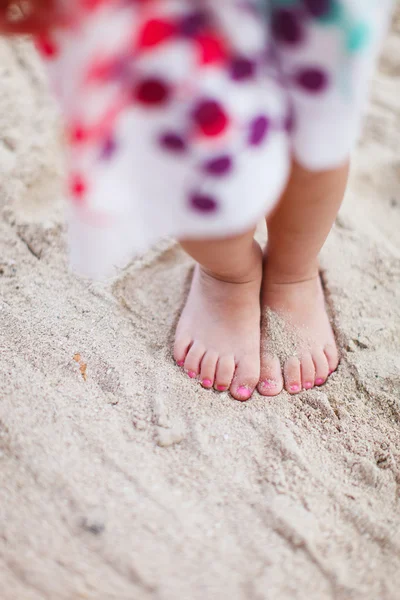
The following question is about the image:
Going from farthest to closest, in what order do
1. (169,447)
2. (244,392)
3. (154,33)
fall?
(244,392) < (169,447) < (154,33)

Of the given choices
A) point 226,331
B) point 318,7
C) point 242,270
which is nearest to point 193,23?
point 318,7

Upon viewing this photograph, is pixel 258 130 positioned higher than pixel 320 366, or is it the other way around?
pixel 258 130

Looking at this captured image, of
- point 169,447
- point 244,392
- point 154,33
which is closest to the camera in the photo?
point 154,33

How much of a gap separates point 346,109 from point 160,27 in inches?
8.7

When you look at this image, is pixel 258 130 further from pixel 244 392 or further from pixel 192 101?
pixel 244 392

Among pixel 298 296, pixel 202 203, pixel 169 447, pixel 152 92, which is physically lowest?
pixel 169 447

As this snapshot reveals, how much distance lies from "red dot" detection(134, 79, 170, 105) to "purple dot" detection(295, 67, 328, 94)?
0.16 meters

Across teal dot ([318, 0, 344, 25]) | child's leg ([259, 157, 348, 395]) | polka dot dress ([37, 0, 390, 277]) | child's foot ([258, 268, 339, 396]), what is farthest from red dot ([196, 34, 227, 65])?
child's foot ([258, 268, 339, 396])

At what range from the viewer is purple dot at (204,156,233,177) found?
0.52 m

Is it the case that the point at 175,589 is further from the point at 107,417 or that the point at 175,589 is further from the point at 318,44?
the point at 318,44

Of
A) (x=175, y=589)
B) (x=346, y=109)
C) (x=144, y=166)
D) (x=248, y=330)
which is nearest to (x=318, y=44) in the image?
(x=346, y=109)

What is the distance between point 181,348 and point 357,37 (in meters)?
0.68

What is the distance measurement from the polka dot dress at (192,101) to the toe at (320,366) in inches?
21.1

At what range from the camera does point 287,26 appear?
52 cm
